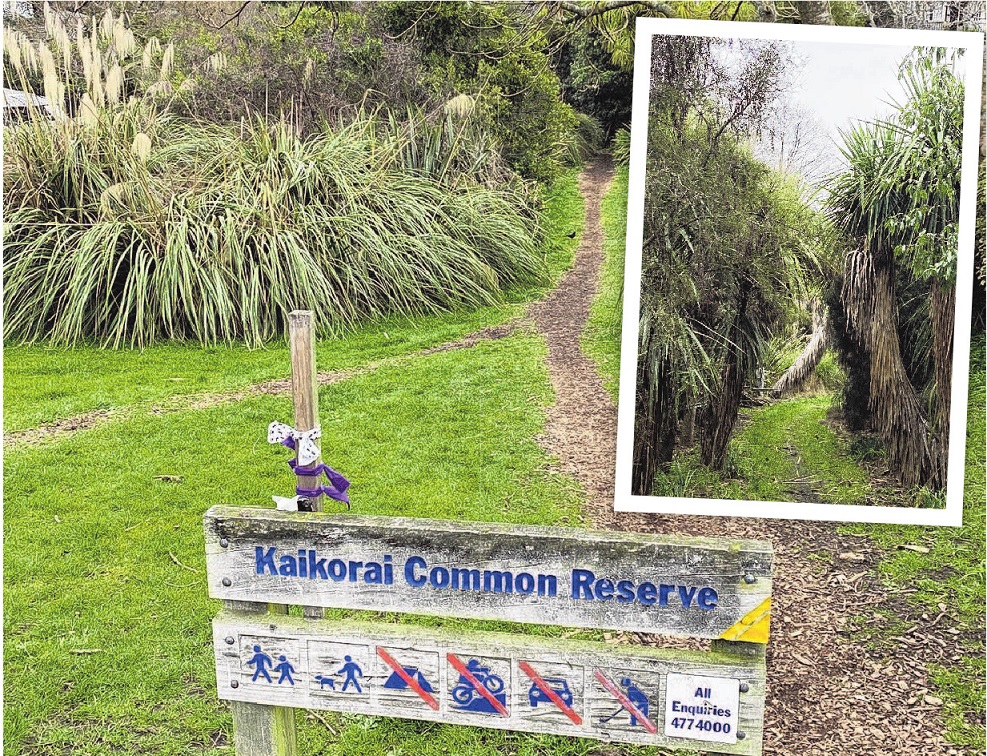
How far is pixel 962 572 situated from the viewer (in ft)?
14.1

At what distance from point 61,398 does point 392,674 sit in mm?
4453

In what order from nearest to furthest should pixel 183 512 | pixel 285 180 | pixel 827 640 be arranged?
pixel 827 640, pixel 183 512, pixel 285 180

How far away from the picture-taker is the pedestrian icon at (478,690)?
2383 millimetres

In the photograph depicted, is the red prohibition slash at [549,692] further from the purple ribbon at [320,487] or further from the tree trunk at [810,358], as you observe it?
the tree trunk at [810,358]

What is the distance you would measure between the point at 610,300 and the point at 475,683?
243 inches

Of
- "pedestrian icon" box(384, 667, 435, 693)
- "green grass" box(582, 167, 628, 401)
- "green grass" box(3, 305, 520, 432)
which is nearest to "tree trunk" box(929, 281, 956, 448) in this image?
"green grass" box(582, 167, 628, 401)

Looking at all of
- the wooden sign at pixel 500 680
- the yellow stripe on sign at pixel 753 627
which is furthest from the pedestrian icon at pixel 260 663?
the yellow stripe on sign at pixel 753 627

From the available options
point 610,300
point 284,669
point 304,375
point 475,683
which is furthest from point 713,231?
point 610,300

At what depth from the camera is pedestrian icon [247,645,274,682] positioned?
2.47m

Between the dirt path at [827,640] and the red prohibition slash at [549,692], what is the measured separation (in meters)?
1.28

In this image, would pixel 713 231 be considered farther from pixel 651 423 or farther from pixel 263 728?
pixel 263 728

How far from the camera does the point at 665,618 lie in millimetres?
2266

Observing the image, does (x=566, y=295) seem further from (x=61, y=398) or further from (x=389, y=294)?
(x=61, y=398)

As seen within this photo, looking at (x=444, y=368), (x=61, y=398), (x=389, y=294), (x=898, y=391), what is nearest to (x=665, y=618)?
(x=898, y=391)
